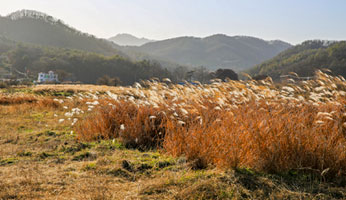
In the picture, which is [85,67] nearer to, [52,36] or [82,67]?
[82,67]

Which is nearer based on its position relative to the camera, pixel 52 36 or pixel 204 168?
pixel 204 168

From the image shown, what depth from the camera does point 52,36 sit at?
181625 millimetres

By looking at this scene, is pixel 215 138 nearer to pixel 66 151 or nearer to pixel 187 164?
pixel 187 164

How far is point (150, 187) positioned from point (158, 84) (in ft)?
16.5

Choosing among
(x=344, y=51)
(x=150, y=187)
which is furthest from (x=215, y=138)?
(x=344, y=51)

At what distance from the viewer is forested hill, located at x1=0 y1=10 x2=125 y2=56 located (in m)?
175

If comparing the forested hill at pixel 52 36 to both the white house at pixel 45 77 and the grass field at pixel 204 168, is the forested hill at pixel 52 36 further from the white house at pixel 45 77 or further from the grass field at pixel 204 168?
the grass field at pixel 204 168

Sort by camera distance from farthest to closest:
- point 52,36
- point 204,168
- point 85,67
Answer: point 52,36
point 85,67
point 204,168

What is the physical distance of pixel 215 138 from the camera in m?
4.04

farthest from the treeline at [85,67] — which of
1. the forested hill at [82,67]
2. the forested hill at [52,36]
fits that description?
the forested hill at [52,36]

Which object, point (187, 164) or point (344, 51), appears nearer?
point (187, 164)

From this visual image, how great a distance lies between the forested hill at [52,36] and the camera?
175012 mm

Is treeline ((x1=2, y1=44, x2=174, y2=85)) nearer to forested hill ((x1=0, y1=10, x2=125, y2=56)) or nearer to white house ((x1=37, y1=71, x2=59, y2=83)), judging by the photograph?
white house ((x1=37, y1=71, x2=59, y2=83))

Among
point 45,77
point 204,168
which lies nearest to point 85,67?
point 45,77
